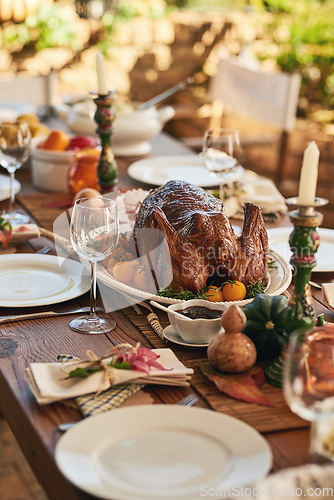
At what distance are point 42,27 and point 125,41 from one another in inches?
28.4

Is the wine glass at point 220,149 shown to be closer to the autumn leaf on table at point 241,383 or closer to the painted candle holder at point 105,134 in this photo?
the painted candle holder at point 105,134

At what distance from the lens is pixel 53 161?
2.23 m

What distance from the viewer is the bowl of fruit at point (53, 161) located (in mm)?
2217

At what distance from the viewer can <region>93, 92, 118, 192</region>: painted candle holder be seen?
1818 mm

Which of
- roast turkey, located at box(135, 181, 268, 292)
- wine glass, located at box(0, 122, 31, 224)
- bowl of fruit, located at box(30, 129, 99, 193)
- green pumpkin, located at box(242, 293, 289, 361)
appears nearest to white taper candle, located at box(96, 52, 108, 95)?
wine glass, located at box(0, 122, 31, 224)

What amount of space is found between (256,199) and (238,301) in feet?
2.63

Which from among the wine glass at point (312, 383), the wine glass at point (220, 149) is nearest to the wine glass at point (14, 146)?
the wine glass at point (220, 149)

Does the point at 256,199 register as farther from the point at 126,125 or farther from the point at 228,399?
the point at 228,399

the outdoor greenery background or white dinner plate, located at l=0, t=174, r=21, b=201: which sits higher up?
the outdoor greenery background

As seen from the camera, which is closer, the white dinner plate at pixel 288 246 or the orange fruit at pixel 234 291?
the orange fruit at pixel 234 291

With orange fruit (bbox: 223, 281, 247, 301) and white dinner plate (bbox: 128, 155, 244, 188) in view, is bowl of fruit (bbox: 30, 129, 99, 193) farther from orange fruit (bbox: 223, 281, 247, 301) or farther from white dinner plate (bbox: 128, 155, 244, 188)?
orange fruit (bbox: 223, 281, 247, 301)

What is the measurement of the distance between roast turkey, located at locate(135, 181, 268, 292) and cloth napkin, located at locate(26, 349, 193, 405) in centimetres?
25

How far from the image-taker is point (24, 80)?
3.79 meters

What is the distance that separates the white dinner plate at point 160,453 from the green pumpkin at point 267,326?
0.73 ft
